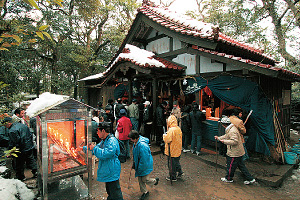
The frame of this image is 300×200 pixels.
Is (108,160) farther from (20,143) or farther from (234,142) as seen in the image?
(234,142)

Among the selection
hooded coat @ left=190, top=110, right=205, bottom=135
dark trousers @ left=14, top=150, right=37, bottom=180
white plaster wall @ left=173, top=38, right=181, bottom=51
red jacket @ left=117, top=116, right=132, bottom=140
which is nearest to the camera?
dark trousers @ left=14, top=150, right=37, bottom=180

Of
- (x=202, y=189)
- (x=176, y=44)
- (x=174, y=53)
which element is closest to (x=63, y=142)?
(x=202, y=189)

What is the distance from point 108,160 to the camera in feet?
12.5

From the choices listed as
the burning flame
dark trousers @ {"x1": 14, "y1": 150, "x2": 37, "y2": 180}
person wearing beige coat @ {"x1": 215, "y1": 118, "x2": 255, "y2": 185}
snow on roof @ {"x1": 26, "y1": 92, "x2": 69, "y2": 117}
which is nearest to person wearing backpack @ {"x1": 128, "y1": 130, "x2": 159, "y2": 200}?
the burning flame

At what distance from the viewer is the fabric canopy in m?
6.22

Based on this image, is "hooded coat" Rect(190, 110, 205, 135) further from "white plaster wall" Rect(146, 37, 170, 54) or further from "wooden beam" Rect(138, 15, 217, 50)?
"white plaster wall" Rect(146, 37, 170, 54)

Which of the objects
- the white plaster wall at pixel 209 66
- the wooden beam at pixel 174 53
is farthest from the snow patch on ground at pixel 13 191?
the wooden beam at pixel 174 53

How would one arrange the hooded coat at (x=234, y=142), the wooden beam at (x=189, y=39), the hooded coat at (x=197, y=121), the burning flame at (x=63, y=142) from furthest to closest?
1. the hooded coat at (x=197, y=121)
2. the wooden beam at (x=189, y=39)
3. the hooded coat at (x=234, y=142)
4. the burning flame at (x=63, y=142)

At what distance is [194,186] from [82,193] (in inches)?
126

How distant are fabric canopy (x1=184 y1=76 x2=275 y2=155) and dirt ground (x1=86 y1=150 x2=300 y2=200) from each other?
144cm

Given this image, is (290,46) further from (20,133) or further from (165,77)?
(20,133)

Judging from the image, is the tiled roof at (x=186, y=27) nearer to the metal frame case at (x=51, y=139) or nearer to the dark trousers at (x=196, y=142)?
the dark trousers at (x=196, y=142)

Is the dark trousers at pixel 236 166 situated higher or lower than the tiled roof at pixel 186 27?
lower

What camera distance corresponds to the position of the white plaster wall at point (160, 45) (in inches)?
379
